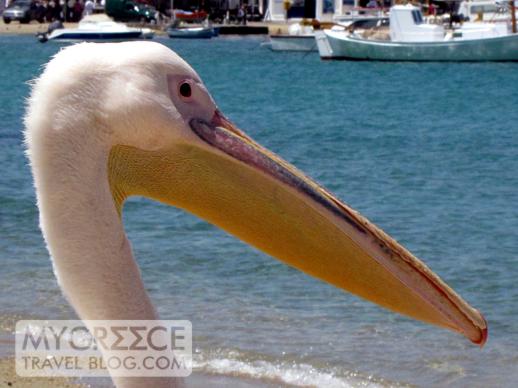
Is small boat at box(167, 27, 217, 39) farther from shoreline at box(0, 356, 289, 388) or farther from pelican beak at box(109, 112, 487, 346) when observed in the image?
pelican beak at box(109, 112, 487, 346)

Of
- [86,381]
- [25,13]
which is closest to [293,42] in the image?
[25,13]

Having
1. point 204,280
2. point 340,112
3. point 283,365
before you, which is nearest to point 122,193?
point 283,365

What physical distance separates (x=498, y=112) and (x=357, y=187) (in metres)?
10.4

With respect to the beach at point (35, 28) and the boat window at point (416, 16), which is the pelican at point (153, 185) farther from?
the beach at point (35, 28)

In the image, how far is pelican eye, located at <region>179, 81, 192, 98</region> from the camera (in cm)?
230

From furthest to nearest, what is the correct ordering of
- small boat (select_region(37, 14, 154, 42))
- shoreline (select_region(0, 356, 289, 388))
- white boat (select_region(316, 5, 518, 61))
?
1. small boat (select_region(37, 14, 154, 42))
2. white boat (select_region(316, 5, 518, 61))
3. shoreline (select_region(0, 356, 289, 388))

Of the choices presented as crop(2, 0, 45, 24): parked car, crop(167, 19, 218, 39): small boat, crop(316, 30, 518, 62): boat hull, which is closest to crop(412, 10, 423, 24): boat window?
crop(316, 30, 518, 62): boat hull

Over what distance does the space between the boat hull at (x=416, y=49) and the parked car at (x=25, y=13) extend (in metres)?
22.9

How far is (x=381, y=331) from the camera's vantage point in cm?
634

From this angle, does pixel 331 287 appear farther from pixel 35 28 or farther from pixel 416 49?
pixel 35 28

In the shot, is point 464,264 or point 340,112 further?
point 340,112

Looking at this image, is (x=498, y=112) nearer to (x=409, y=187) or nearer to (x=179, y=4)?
(x=409, y=187)

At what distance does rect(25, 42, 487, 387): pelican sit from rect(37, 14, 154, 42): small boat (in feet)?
136

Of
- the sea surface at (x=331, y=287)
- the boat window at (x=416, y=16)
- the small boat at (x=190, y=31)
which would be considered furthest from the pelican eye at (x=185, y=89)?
the small boat at (x=190, y=31)
